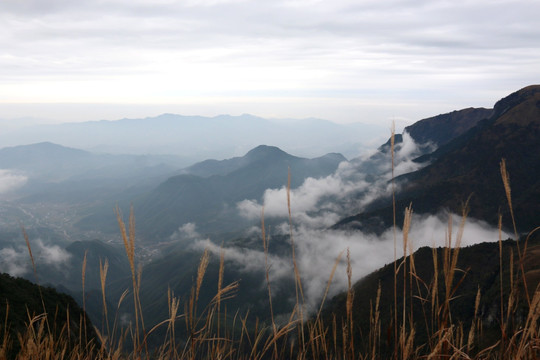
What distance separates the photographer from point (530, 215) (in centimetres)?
16438

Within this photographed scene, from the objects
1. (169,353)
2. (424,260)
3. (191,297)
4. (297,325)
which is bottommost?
(424,260)

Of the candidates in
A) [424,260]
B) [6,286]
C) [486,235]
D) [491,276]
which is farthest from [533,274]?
[486,235]

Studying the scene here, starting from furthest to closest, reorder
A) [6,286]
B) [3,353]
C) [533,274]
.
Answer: [533,274], [6,286], [3,353]

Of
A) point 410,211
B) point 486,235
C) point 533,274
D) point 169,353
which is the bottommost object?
point 486,235

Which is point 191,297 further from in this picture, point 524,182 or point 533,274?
point 524,182

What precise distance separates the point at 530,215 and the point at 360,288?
335 feet

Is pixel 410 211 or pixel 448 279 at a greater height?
pixel 410 211

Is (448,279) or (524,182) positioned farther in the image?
(524,182)

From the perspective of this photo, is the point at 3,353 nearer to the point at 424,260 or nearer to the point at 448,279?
the point at 448,279

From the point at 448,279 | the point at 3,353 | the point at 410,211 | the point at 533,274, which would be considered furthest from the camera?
the point at 533,274

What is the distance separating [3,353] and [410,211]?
341cm

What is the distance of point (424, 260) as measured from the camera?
403 ft

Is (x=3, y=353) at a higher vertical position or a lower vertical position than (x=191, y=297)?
lower

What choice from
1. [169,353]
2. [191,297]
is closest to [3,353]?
[169,353]
